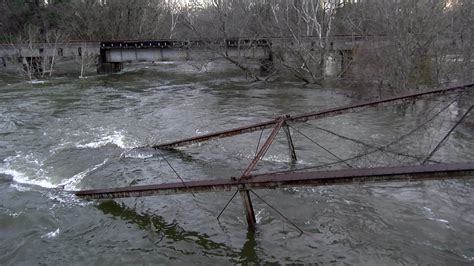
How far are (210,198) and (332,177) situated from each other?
415 cm

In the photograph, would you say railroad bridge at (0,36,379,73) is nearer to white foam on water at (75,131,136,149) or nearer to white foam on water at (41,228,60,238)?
white foam on water at (75,131,136,149)

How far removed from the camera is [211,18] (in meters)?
32.7

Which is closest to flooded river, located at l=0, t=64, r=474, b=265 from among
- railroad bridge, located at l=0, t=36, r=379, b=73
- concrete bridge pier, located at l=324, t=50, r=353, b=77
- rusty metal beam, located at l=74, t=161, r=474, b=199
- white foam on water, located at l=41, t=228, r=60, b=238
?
white foam on water, located at l=41, t=228, r=60, b=238

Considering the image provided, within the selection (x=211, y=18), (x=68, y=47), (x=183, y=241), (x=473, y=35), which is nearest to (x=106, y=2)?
(x=68, y=47)

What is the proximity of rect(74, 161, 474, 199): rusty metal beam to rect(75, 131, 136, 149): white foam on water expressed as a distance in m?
6.26

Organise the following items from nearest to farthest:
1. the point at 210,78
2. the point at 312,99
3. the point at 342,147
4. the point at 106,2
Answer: the point at 342,147 → the point at 312,99 → the point at 210,78 → the point at 106,2

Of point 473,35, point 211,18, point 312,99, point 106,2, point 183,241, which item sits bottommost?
point 183,241

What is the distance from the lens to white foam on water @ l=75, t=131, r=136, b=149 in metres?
14.3

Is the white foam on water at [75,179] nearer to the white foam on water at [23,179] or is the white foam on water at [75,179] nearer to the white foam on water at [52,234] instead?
the white foam on water at [23,179]

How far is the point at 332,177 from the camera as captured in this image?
6504 mm

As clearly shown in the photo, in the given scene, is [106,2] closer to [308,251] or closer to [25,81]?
[25,81]

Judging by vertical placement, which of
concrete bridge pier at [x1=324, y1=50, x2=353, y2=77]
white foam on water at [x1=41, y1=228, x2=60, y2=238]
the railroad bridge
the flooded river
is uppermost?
the railroad bridge

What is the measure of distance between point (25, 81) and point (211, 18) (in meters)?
14.4

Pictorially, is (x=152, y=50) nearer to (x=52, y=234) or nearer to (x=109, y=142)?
(x=109, y=142)
